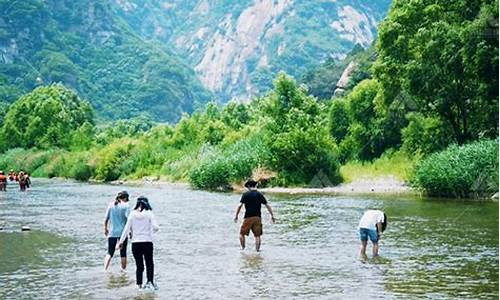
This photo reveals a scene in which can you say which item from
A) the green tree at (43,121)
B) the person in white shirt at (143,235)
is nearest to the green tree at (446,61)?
the person in white shirt at (143,235)

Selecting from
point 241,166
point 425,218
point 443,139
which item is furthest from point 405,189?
point 425,218

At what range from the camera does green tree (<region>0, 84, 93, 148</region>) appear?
390 ft

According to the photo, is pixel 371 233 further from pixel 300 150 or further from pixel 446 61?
pixel 300 150

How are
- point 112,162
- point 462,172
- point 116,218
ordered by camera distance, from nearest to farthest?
point 116,218
point 462,172
point 112,162

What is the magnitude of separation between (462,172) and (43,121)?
87137 millimetres

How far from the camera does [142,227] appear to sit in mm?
16922

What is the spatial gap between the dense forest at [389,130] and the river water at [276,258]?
1053 cm

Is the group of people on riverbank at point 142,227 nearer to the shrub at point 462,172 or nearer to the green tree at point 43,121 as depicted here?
the shrub at point 462,172

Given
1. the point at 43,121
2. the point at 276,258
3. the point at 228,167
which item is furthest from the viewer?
the point at 43,121

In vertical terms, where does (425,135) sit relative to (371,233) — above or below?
above

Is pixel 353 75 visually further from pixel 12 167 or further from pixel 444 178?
pixel 444 178

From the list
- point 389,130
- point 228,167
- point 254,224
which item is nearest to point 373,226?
point 254,224

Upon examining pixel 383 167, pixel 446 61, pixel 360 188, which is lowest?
pixel 360 188

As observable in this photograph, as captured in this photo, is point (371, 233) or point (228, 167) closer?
point (371, 233)
